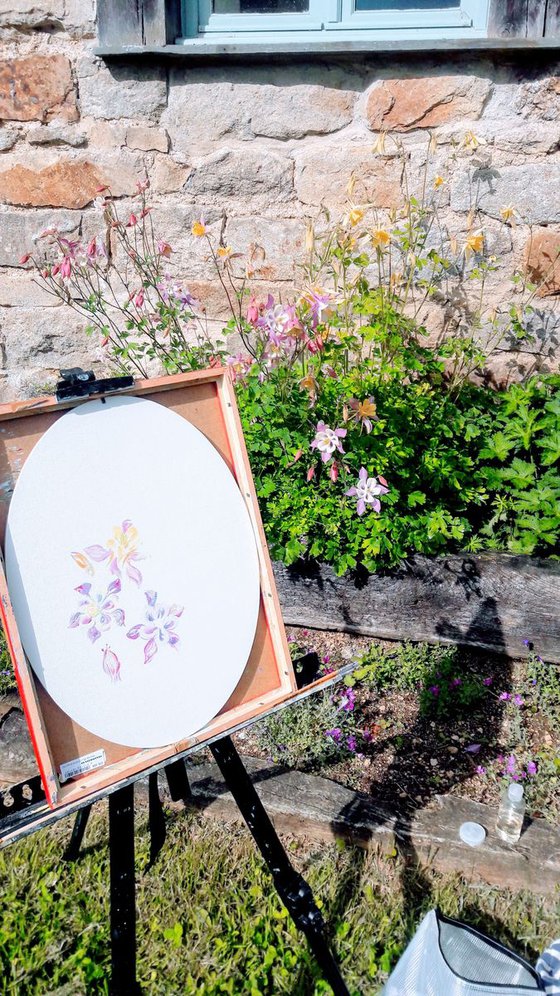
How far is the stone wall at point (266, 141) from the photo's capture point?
2.96 m

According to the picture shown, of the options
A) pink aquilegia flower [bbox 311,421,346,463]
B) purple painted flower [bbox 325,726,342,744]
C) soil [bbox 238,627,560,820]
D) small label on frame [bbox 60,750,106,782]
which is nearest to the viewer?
small label on frame [bbox 60,750,106,782]

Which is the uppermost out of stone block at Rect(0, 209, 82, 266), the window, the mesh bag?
the window

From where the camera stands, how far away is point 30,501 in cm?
140

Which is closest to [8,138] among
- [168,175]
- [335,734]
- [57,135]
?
[57,135]

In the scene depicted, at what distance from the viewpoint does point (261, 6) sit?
311 cm

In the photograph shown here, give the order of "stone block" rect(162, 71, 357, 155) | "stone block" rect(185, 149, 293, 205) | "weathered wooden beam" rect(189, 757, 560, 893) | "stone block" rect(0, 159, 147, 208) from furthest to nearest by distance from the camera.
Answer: "stone block" rect(0, 159, 147, 208)
"stone block" rect(185, 149, 293, 205)
"stone block" rect(162, 71, 357, 155)
"weathered wooden beam" rect(189, 757, 560, 893)

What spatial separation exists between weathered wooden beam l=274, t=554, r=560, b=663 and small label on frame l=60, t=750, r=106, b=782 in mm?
1449

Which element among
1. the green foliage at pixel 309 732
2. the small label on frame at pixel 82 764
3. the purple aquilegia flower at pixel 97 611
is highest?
the purple aquilegia flower at pixel 97 611

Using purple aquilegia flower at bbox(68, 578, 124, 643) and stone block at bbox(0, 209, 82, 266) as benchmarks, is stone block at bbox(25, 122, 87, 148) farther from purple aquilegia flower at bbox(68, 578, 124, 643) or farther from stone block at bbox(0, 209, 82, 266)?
purple aquilegia flower at bbox(68, 578, 124, 643)

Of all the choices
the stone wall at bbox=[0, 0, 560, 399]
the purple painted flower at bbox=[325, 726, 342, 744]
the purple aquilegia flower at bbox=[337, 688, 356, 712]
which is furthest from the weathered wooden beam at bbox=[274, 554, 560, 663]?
the stone wall at bbox=[0, 0, 560, 399]

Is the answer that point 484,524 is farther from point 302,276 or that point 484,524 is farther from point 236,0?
point 236,0

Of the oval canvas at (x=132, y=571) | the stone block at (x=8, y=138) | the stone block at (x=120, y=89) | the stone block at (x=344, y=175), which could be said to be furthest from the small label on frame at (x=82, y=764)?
the stone block at (x=8, y=138)

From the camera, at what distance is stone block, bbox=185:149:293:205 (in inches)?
124

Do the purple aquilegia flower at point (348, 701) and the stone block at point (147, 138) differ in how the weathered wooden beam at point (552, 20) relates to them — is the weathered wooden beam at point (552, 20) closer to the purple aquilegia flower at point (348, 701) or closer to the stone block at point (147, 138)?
the stone block at point (147, 138)
